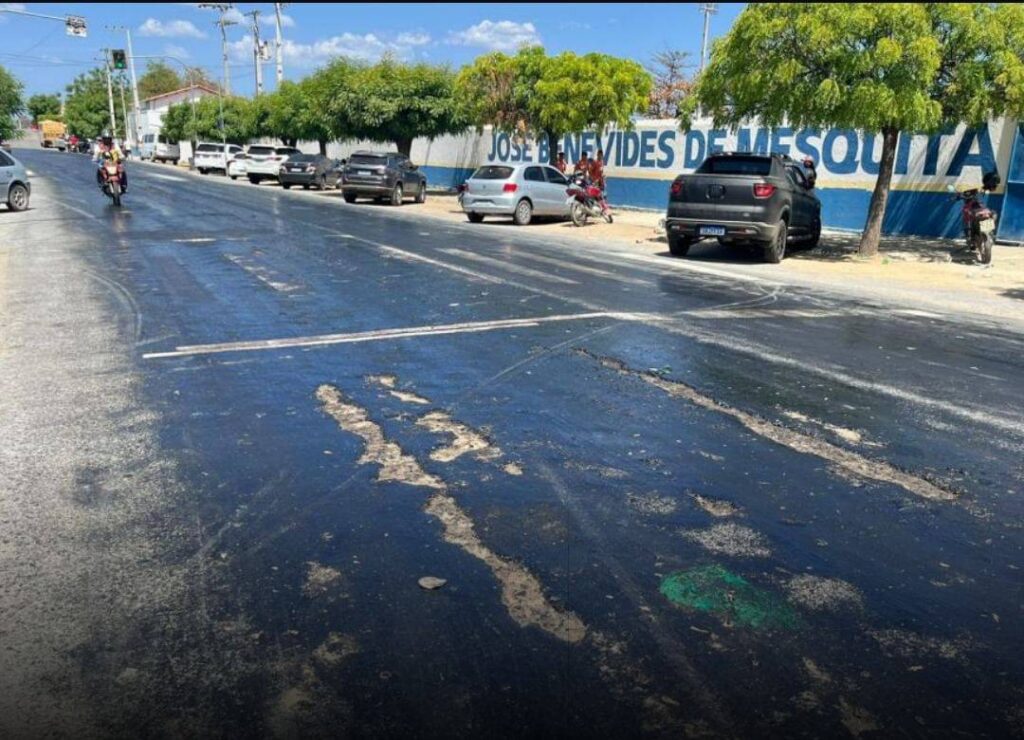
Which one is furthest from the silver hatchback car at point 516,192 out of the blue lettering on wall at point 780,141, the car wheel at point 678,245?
the car wheel at point 678,245

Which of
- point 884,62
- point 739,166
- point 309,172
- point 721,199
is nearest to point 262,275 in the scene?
point 721,199

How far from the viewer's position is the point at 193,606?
11.3ft

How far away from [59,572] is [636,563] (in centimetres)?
252

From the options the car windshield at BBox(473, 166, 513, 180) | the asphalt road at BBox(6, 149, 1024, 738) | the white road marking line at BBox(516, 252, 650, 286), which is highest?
the car windshield at BBox(473, 166, 513, 180)

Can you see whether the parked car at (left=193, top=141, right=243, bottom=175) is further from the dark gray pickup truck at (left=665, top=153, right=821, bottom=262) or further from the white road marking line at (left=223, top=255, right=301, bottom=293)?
the dark gray pickup truck at (left=665, top=153, right=821, bottom=262)

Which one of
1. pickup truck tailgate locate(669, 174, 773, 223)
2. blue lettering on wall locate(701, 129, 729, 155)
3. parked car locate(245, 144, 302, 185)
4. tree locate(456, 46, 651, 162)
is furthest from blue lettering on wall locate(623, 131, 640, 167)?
parked car locate(245, 144, 302, 185)

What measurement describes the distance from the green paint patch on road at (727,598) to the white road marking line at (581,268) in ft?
29.6

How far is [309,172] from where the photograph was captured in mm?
37156

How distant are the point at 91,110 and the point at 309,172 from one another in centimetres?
11075

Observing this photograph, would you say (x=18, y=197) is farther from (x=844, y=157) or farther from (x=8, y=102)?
(x=8, y=102)

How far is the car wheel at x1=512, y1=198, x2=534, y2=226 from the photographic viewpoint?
2350 cm

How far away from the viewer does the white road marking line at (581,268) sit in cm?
1280

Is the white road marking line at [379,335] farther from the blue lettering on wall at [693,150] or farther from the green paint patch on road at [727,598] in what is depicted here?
the blue lettering on wall at [693,150]

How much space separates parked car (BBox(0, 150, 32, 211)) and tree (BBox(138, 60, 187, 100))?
11769 centimetres
